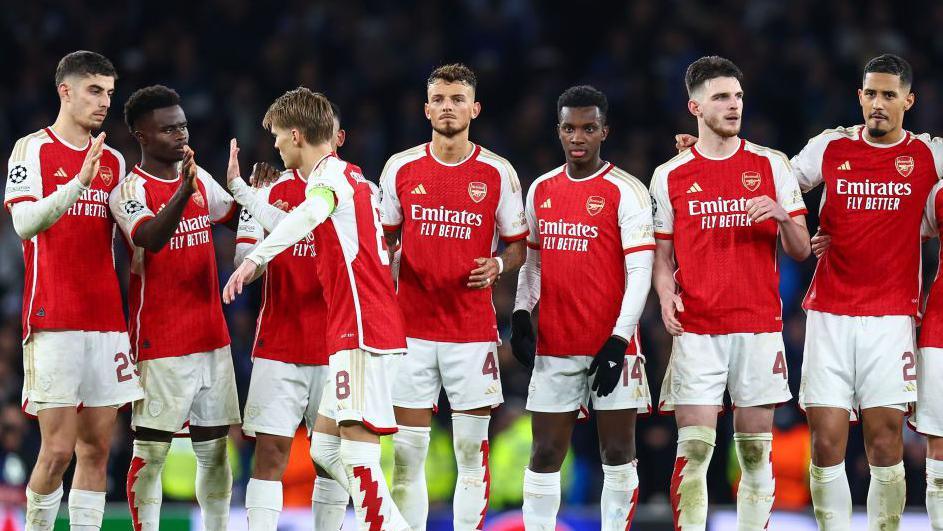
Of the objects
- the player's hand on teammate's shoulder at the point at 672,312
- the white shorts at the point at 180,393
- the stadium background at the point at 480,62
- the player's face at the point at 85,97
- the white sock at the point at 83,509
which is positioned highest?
the stadium background at the point at 480,62

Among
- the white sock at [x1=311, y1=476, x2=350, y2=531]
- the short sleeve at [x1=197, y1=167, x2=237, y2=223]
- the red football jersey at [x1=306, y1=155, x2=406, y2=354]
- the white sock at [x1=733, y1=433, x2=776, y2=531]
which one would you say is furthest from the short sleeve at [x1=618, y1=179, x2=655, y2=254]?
the short sleeve at [x1=197, y1=167, x2=237, y2=223]

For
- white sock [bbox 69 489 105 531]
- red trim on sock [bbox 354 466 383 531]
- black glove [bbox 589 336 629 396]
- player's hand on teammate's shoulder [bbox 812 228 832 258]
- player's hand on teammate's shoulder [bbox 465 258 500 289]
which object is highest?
player's hand on teammate's shoulder [bbox 812 228 832 258]

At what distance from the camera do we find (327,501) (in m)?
7.25

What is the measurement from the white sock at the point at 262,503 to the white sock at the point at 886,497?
328 centimetres

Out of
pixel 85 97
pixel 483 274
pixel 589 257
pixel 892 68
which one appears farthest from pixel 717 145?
pixel 85 97

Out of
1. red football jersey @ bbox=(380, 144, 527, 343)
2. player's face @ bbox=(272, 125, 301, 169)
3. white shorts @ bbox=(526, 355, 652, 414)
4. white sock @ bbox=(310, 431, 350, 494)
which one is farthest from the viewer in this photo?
red football jersey @ bbox=(380, 144, 527, 343)

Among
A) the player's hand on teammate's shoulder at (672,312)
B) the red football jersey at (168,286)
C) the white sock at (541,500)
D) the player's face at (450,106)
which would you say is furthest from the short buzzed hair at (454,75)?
the white sock at (541,500)

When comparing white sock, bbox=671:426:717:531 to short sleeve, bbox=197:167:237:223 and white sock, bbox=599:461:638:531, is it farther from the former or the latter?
short sleeve, bbox=197:167:237:223

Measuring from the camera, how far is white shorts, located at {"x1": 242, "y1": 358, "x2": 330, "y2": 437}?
7.16 metres

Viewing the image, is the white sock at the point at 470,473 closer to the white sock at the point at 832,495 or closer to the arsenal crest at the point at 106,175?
the white sock at the point at 832,495

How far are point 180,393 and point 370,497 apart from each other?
57.2 inches

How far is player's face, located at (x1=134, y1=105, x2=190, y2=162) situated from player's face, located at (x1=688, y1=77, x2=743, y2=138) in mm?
2876

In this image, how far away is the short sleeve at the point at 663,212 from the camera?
7156 mm

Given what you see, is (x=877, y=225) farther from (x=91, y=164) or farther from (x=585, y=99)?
(x=91, y=164)
